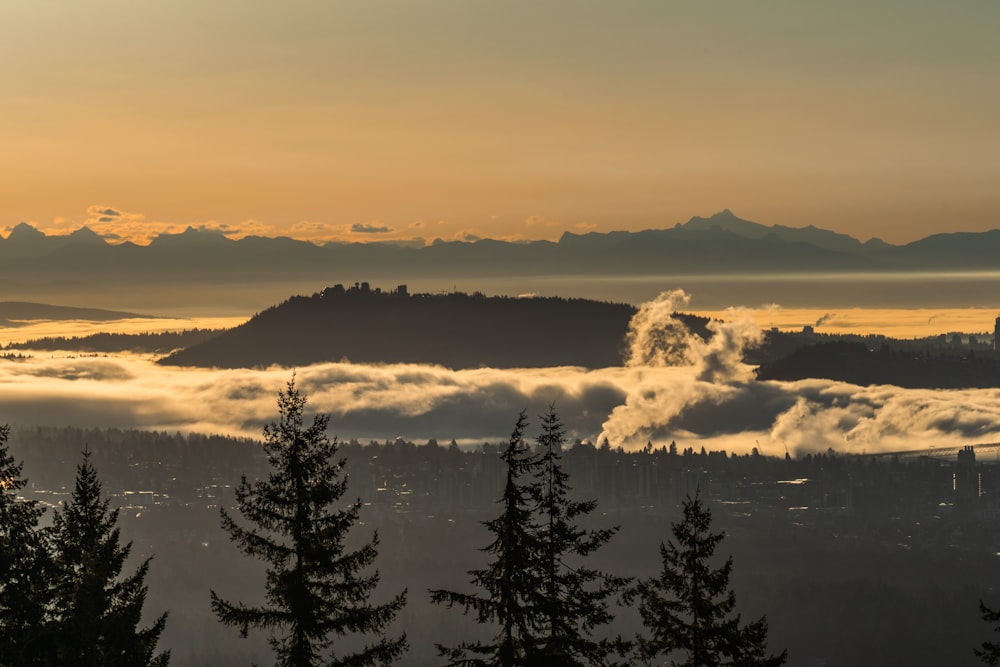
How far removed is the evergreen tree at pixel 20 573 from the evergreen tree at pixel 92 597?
67 centimetres

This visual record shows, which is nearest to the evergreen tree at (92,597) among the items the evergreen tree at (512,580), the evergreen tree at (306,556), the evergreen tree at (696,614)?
the evergreen tree at (306,556)

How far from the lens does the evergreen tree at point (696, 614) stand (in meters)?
62.3

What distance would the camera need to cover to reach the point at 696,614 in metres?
63.0

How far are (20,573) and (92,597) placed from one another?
3.72 meters

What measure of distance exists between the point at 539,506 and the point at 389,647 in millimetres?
7842

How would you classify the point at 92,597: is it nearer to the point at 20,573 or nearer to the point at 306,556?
the point at 20,573

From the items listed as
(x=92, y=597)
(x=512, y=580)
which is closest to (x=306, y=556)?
(x=512, y=580)

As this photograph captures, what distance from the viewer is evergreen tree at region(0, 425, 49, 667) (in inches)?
2464

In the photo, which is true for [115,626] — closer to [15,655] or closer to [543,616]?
[15,655]

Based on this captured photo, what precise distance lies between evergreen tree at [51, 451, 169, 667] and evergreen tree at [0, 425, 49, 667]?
26.5 inches

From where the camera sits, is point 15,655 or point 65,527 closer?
point 15,655

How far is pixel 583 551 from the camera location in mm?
60125

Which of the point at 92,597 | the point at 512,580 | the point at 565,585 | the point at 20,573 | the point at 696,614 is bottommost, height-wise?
the point at 696,614

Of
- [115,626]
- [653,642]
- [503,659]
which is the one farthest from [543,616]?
[115,626]
